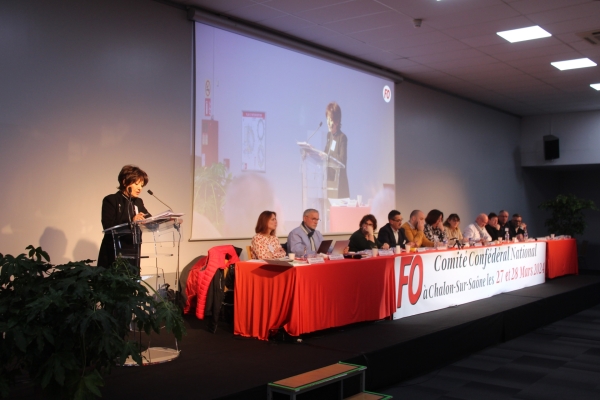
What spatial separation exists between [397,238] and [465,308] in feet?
3.49

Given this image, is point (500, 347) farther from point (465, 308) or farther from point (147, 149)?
point (147, 149)

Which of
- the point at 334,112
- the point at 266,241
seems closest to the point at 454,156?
the point at 334,112

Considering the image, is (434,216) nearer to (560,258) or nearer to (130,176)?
(560,258)

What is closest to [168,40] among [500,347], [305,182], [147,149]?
[147,149]

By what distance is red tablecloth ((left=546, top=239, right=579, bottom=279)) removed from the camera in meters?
8.59

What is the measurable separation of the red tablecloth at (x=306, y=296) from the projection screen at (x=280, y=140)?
176cm

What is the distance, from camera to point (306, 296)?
431cm

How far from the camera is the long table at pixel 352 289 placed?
431 centimetres

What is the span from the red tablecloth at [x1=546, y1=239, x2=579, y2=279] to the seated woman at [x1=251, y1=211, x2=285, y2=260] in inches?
195

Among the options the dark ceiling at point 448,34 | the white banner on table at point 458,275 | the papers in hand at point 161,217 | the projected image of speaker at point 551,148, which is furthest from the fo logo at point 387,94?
the papers in hand at point 161,217

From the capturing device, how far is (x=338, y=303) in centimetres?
461

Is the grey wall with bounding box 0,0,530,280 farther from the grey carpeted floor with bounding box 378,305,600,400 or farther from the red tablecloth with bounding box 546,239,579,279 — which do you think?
the red tablecloth with bounding box 546,239,579,279

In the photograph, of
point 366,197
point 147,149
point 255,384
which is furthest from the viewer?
point 366,197

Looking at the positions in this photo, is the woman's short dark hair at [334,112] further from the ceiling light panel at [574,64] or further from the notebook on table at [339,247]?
the ceiling light panel at [574,64]
